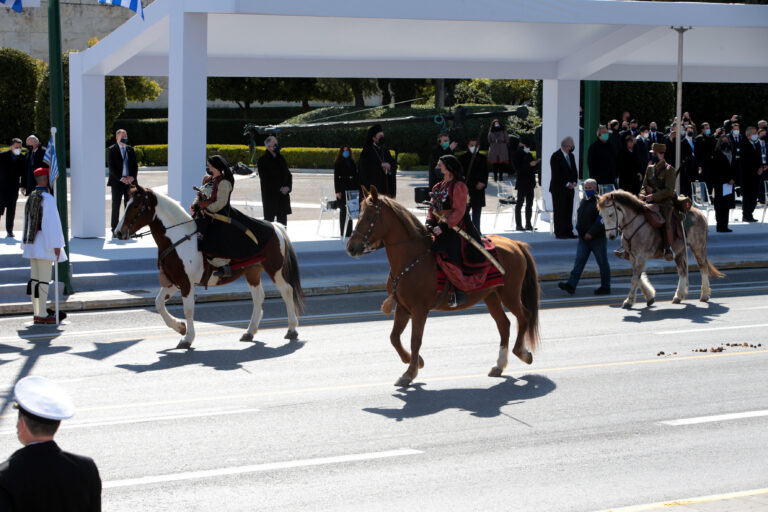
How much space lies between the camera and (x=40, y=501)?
444cm

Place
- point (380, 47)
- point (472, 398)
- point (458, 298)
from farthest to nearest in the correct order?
point (380, 47), point (458, 298), point (472, 398)

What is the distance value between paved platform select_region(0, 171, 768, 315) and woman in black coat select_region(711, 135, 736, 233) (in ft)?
1.73

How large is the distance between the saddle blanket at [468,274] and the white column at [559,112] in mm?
14366

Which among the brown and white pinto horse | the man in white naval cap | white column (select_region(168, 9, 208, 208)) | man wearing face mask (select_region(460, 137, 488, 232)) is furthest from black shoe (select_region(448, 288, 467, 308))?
man wearing face mask (select_region(460, 137, 488, 232))

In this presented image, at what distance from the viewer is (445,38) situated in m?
22.7

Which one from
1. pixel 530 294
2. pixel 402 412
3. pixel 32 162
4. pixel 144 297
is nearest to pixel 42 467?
pixel 402 412

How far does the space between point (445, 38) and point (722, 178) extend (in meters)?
7.00

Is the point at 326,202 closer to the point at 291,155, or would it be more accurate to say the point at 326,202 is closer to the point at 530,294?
the point at 530,294

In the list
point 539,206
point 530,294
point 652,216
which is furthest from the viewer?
point 539,206

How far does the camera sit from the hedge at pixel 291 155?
151ft

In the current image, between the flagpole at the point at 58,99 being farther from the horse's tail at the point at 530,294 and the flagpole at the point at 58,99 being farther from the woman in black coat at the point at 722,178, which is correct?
the woman in black coat at the point at 722,178

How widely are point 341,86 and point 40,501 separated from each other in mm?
58806

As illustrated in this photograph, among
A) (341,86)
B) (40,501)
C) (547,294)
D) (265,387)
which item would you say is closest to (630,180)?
(547,294)

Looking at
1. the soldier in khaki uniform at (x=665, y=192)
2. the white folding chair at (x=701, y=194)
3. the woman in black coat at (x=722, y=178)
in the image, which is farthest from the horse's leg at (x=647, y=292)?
the white folding chair at (x=701, y=194)
